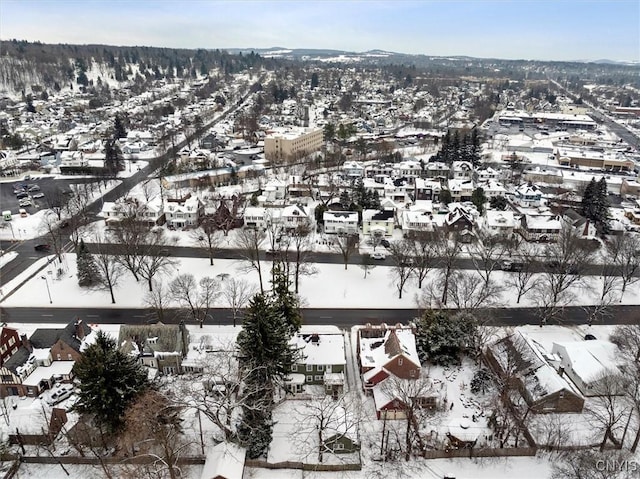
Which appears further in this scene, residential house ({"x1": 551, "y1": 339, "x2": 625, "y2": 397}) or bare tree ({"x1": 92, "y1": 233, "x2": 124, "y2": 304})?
bare tree ({"x1": 92, "y1": 233, "x2": 124, "y2": 304})

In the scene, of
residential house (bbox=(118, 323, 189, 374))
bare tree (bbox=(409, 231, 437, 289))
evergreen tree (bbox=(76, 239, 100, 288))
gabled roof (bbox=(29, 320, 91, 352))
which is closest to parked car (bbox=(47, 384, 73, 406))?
gabled roof (bbox=(29, 320, 91, 352))

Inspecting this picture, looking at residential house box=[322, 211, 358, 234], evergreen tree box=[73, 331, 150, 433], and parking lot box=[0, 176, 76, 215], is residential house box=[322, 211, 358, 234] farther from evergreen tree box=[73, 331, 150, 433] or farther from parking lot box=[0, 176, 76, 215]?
parking lot box=[0, 176, 76, 215]

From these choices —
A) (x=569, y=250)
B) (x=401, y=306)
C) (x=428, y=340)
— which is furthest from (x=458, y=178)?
(x=428, y=340)

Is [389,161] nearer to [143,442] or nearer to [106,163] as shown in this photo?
[106,163]

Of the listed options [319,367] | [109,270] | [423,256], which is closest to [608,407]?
[319,367]

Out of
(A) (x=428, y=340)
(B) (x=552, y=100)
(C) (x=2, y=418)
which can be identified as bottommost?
(C) (x=2, y=418)

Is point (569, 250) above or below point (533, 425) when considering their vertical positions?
above
